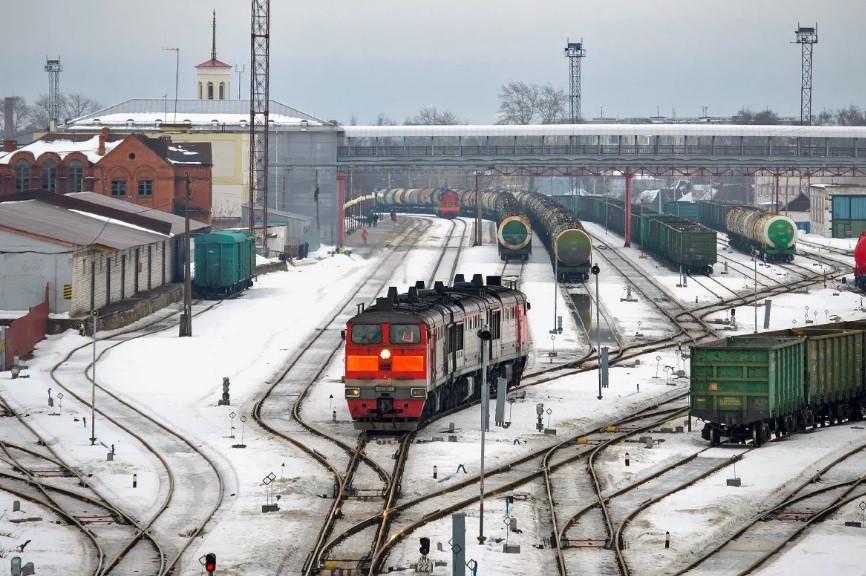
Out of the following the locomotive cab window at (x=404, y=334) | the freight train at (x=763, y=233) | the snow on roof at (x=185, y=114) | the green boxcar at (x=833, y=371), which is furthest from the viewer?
the snow on roof at (x=185, y=114)

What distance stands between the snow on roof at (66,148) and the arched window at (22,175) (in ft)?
2.48

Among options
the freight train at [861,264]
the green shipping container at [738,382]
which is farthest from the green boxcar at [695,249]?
the green shipping container at [738,382]

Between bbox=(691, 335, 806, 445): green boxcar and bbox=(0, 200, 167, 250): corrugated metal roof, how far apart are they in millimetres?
29374

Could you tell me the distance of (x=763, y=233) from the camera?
9150 centimetres

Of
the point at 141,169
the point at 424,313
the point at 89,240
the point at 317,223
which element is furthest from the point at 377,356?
the point at 317,223

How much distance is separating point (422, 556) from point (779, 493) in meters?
9.30

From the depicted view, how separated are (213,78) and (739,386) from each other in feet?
372

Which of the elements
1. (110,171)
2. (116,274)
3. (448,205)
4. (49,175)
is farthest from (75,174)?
(448,205)

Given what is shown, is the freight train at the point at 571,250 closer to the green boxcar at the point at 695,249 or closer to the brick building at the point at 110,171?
the green boxcar at the point at 695,249

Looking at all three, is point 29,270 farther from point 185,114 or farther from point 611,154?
point 185,114

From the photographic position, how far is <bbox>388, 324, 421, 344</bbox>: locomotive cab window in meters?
35.2

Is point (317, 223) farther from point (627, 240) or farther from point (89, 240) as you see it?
point (89, 240)

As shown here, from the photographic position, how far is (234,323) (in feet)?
203

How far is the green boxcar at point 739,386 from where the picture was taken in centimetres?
3466
